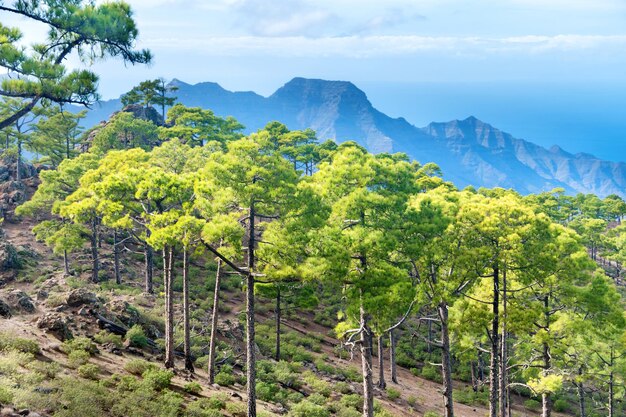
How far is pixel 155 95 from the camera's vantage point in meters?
66.7

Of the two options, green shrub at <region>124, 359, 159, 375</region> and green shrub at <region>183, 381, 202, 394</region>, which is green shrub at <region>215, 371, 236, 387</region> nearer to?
green shrub at <region>183, 381, 202, 394</region>

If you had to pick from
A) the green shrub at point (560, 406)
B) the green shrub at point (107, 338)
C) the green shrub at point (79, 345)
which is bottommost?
the green shrub at point (560, 406)

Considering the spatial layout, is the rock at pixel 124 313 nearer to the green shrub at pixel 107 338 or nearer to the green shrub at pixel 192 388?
the green shrub at pixel 107 338

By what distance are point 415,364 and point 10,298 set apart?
1113 inches

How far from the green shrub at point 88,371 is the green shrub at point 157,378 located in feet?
5.35

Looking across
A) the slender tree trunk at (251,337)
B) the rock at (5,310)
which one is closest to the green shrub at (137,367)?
the slender tree trunk at (251,337)

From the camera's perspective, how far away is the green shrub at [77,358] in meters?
14.9

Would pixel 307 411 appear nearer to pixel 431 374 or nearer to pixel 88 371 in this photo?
pixel 88 371

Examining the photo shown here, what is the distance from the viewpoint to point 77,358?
603 inches

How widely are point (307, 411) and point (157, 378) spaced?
6.43 meters

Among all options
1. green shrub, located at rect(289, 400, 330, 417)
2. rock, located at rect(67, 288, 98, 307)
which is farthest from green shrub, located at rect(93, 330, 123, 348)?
green shrub, located at rect(289, 400, 330, 417)

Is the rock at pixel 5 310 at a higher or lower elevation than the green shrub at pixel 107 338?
Answer: higher

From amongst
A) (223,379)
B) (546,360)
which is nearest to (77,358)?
(223,379)

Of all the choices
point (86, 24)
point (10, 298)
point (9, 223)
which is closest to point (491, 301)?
point (86, 24)
